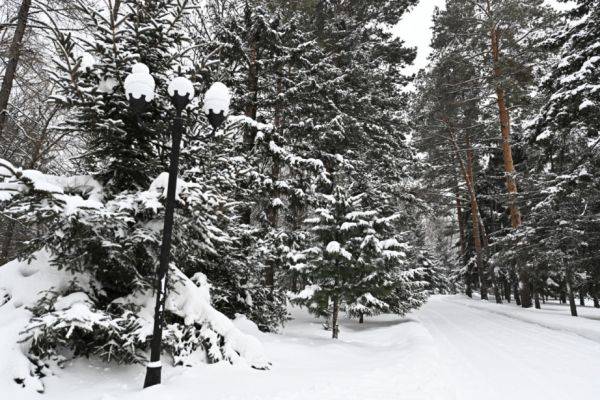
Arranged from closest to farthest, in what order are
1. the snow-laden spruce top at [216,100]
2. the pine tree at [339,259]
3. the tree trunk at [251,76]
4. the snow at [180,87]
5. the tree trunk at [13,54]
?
the snow at [180,87] < the snow-laden spruce top at [216,100] < the tree trunk at [13,54] < the pine tree at [339,259] < the tree trunk at [251,76]

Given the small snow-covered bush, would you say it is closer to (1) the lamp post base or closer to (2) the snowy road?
(1) the lamp post base

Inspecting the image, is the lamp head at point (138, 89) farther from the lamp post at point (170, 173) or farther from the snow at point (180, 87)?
the snow at point (180, 87)

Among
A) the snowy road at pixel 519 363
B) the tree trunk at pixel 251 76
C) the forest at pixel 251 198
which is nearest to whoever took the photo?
the forest at pixel 251 198

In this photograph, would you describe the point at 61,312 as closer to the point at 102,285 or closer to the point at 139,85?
the point at 102,285

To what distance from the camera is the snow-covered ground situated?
4.68m

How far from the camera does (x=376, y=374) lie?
6.11 meters

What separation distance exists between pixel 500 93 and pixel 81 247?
19.0m

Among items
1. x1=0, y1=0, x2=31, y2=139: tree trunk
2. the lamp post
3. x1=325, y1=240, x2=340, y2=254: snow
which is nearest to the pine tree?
x1=325, y1=240, x2=340, y2=254: snow

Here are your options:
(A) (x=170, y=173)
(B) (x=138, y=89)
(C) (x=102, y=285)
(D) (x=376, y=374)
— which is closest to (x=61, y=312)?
(C) (x=102, y=285)

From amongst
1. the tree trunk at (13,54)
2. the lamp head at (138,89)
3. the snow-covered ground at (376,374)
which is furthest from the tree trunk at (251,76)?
the lamp head at (138,89)

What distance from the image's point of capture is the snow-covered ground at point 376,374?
468cm

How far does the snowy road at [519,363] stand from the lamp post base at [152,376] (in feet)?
13.7

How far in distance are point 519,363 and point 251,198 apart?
26.2 ft

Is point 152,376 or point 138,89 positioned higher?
point 138,89
